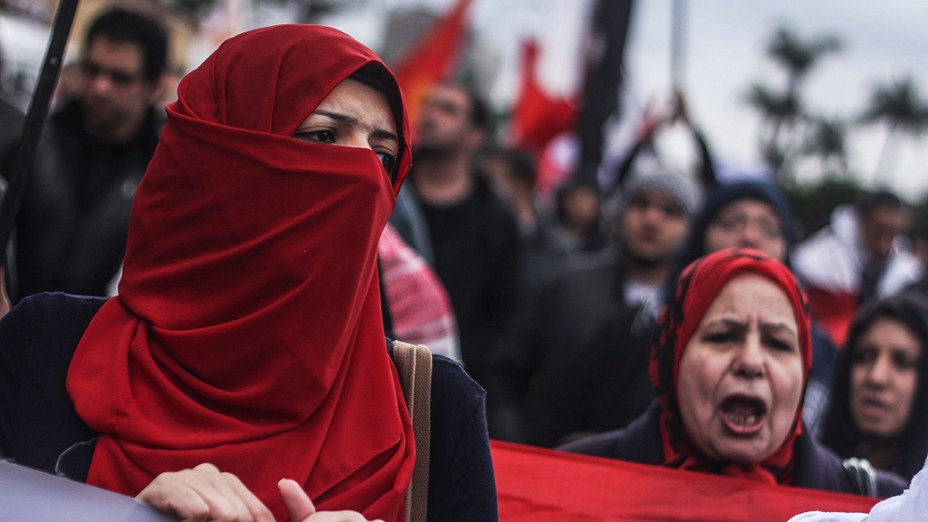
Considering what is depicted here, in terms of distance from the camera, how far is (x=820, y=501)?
252 cm

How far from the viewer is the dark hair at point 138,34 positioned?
407 cm

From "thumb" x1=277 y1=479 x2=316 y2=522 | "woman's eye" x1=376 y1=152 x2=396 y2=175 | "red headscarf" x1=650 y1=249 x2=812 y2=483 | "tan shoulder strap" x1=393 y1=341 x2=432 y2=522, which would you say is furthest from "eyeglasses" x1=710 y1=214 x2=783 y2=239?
"thumb" x1=277 y1=479 x2=316 y2=522

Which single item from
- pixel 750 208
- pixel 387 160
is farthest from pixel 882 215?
pixel 387 160

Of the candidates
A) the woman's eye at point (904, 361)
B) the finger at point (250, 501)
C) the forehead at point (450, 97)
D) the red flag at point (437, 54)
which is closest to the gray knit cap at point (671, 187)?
the forehead at point (450, 97)

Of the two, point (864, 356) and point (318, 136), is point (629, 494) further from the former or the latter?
point (864, 356)

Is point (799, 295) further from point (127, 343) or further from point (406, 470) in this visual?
point (127, 343)

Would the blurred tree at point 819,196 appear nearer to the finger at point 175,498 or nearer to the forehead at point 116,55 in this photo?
the forehead at point 116,55

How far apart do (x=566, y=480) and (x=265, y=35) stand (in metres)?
1.08

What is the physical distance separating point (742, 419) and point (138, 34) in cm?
238

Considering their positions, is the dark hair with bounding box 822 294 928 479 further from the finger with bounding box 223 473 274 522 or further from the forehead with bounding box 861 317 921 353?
the finger with bounding box 223 473 274 522

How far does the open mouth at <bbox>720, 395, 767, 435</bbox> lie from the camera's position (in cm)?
274

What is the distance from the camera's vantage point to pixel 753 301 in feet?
9.41

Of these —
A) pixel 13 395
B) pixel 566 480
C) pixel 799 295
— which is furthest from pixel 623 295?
pixel 13 395

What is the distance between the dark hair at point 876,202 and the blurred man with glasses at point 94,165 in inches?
199
